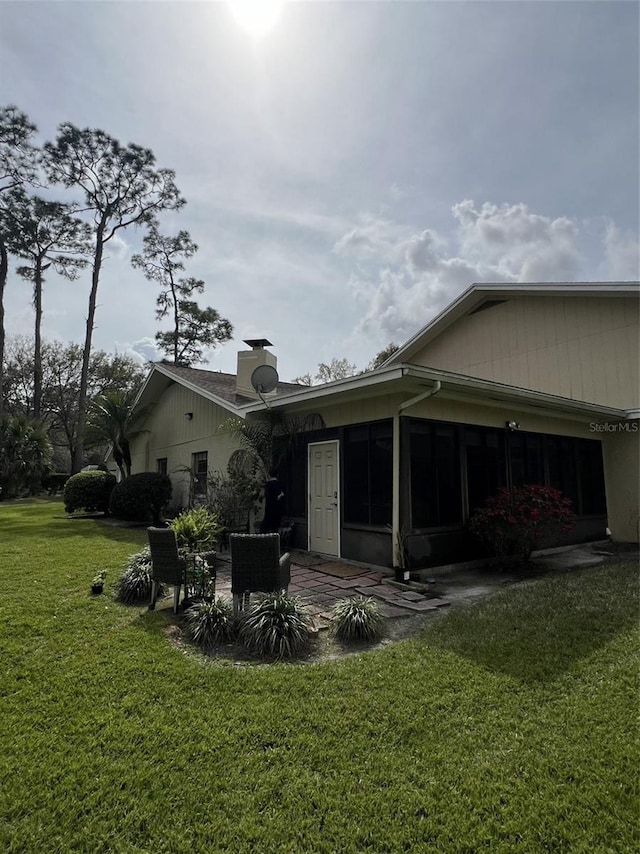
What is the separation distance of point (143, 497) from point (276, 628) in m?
8.86

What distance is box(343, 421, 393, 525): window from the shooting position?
655cm

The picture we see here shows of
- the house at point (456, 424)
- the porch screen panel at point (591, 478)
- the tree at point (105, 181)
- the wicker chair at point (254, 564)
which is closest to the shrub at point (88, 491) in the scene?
the house at point (456, 424)

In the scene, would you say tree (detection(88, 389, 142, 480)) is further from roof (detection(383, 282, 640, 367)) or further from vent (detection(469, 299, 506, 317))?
vent (detection(469, 299, 506, 317))

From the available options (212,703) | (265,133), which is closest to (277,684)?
(212,703)

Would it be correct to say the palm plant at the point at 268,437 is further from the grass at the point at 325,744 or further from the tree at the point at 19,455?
the tree at the point at 19,455

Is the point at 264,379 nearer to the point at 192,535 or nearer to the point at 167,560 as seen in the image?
the point at 192,535

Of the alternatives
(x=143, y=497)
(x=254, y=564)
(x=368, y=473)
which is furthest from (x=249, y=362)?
(x=254, y=564)

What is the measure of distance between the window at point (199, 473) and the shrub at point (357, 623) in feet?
25.0

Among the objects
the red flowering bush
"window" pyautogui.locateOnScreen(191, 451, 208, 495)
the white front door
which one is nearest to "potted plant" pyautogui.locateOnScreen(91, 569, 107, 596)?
the white front door

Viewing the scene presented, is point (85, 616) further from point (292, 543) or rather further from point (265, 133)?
point (265, 133)

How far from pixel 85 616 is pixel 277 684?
2.39m

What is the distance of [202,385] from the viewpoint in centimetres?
1093

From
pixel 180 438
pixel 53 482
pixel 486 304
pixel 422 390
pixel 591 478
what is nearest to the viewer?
pixel 422 390

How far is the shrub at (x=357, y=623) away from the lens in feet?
13.0
